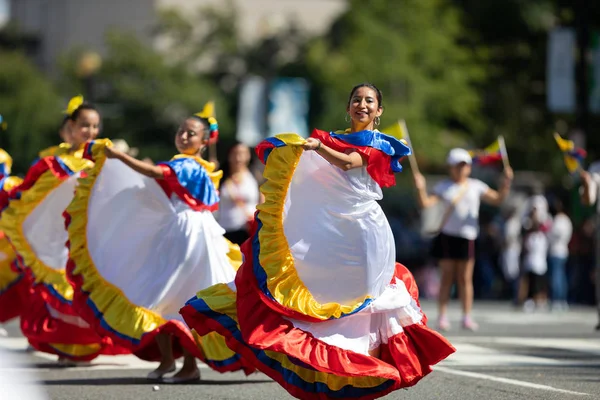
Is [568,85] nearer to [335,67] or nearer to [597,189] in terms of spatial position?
[597,189]

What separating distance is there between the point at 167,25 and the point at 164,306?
5483cm

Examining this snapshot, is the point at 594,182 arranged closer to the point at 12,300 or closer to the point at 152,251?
the point at 152,251

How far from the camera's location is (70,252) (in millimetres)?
9906

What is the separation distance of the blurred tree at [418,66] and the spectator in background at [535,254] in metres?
19.5

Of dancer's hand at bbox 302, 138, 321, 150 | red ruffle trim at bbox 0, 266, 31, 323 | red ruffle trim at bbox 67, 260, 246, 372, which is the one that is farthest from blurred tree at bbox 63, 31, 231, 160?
dancer's hand at bbox 302, 138, 321, 150

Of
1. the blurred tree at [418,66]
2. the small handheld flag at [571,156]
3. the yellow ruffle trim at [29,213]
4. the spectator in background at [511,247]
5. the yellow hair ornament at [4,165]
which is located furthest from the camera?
the blurred tree at [418,66]

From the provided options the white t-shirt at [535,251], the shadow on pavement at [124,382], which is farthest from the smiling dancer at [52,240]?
the white t-shirt at [535,251]

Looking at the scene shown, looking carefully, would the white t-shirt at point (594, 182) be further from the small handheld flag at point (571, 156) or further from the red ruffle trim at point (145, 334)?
the red ruffle trim at point (145, 334)

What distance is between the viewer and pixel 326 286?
300 inches

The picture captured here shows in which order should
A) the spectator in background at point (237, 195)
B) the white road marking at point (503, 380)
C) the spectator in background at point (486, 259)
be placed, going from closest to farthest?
the white road marking at point (503, 380)
the spectator in background at point (237, 195)
the spectator in background at point (486, 259)

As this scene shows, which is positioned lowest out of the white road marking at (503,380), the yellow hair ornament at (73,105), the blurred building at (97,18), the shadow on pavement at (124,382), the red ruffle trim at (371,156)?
the shadow on pavement at (124,382)

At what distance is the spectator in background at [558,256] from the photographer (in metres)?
22.9

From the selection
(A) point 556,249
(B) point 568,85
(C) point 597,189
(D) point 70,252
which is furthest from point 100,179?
(B) point 568,85

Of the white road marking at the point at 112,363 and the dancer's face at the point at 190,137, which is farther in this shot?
the white road marking at the point at 112,363
